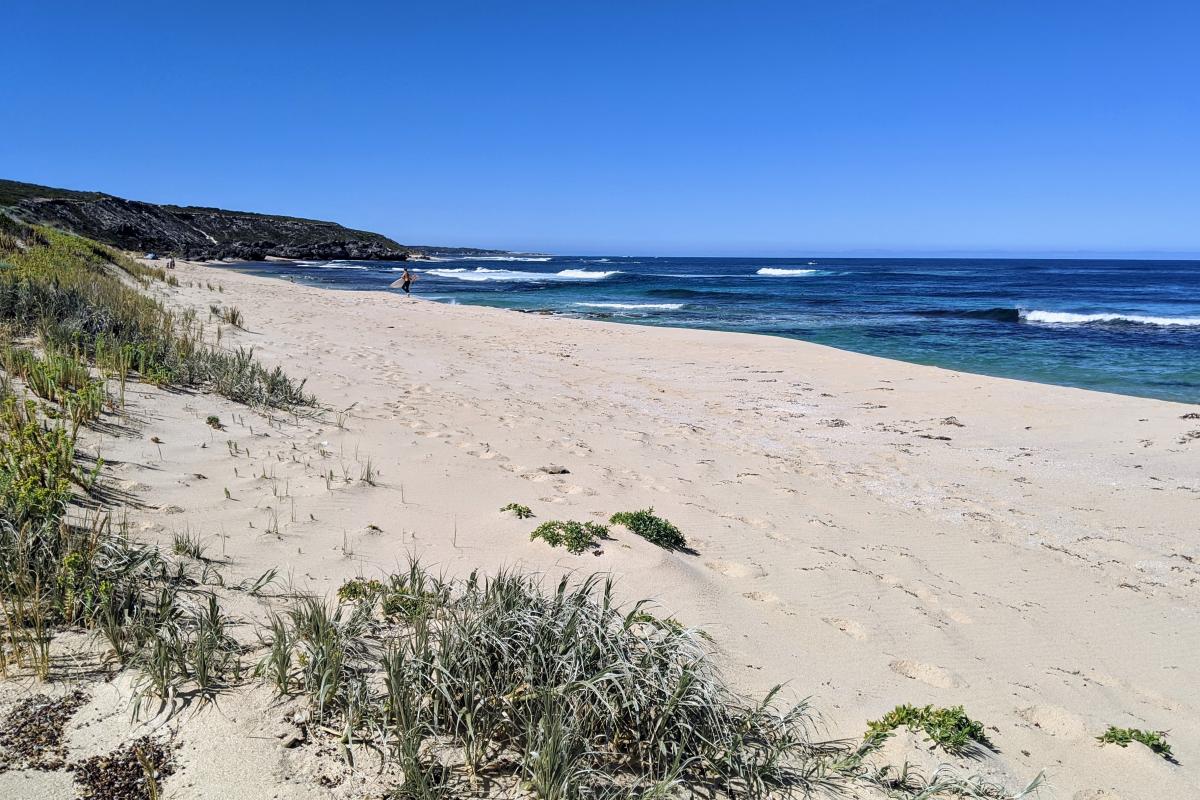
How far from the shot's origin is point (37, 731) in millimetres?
2195

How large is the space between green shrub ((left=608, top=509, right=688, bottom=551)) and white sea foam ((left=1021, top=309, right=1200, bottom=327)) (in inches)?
1088

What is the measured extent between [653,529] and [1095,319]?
29203mm

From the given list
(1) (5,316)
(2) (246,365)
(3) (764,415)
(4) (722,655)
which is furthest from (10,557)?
(3) (764,415)

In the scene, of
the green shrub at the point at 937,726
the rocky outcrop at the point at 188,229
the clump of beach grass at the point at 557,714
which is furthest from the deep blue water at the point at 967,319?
the rocky outcrop at the point at 188,229

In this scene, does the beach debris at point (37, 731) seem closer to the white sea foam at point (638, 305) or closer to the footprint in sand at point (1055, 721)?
the footprint in sand at point (1055, 721)

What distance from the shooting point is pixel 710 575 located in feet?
14.1

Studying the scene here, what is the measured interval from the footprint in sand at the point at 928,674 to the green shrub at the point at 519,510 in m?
2.45

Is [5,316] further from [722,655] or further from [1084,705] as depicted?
[1084,705]

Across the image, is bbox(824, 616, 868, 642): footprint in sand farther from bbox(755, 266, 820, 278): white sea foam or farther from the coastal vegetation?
bbox(755, 266, 820, 278): white sea foam

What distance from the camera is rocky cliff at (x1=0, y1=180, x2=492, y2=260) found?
1969 inches

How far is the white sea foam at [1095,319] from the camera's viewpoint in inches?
990

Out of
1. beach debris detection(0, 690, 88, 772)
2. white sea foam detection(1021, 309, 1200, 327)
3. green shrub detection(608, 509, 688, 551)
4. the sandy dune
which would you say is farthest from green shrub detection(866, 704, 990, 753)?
white sea foam detection(1021, 309, 1200, 327)

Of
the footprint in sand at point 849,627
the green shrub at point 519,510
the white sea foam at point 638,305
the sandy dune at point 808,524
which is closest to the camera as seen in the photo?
the sandy dune at point 808,524

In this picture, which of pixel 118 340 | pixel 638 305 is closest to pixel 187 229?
pixel 638 305
